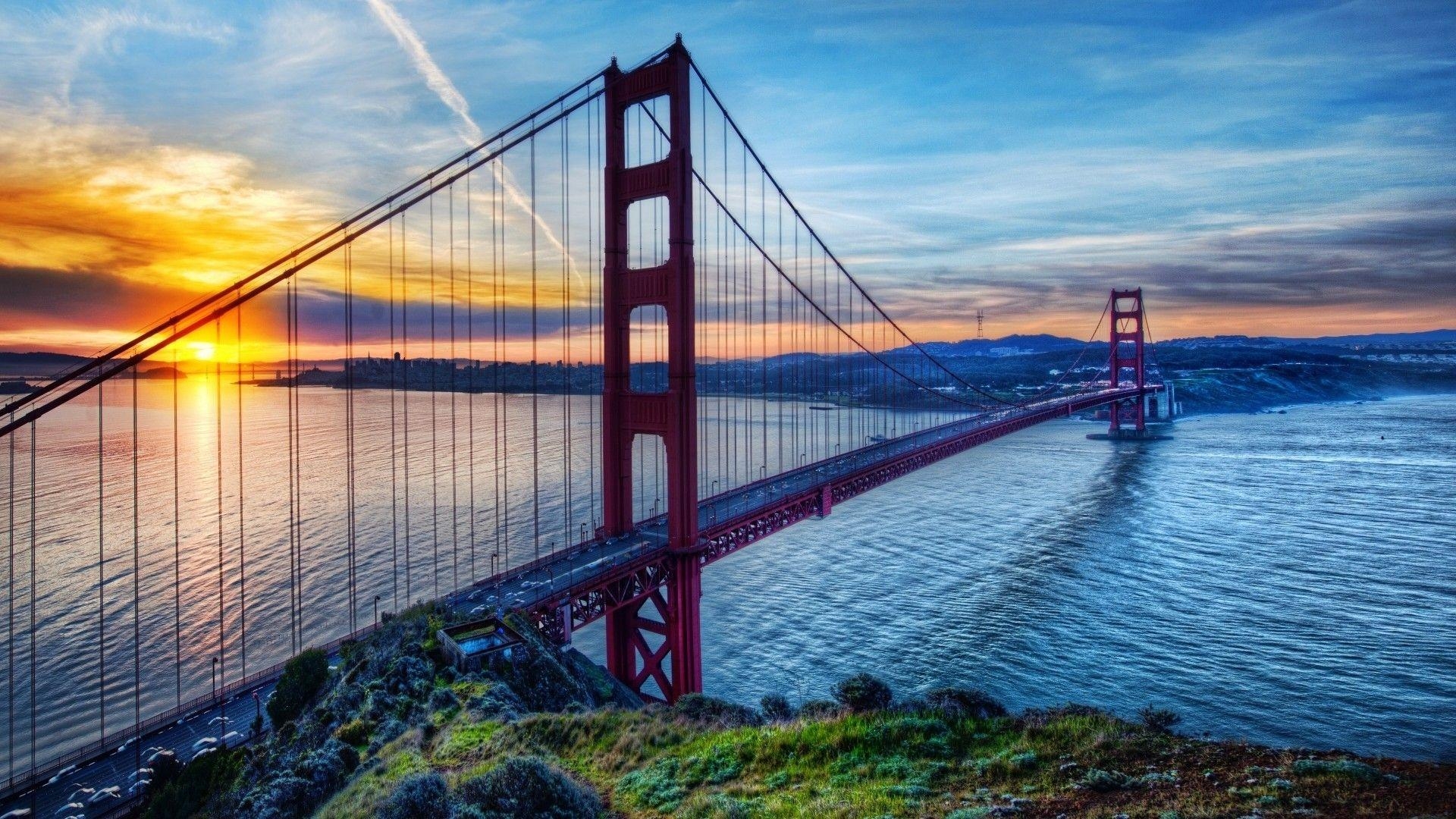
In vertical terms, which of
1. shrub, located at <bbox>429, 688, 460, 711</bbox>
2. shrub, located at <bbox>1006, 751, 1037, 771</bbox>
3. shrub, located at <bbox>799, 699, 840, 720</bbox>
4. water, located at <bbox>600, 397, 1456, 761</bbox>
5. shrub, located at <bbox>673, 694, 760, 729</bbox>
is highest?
shrub, located at <bbox>1006, 751, 1037, 771</bbox>

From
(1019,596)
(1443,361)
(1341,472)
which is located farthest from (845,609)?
(1443,361)

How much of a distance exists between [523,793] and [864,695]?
481 cm

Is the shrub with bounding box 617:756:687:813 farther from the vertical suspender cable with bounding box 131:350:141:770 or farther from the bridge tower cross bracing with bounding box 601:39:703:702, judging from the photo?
the bridge tower cross bracing with bounding box 601:39:703:702

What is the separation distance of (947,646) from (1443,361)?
659 ft

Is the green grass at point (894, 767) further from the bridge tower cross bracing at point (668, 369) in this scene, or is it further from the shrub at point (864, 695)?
the bridge tower cross bracing at point (668, 369)

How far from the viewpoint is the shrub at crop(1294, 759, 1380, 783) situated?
6.67 meters

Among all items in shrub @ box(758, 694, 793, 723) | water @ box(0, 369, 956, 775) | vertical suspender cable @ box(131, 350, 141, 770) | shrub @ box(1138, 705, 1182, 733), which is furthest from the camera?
water @ box(0, 369, 956, 775)

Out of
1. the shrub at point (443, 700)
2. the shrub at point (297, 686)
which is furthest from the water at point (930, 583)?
the shrub at point (443, 700)

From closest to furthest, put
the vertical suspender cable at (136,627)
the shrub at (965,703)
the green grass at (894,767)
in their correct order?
the green grass at (894,767) < the shrub at (965,703) < the vertical suspender cable at (136,627)

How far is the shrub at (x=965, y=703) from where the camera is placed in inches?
370

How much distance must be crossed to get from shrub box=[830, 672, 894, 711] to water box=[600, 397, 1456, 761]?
371 inches

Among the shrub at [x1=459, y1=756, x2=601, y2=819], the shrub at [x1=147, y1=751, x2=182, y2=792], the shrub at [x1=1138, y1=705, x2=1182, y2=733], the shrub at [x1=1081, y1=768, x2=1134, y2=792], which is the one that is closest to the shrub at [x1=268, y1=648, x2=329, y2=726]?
the shrub at [x1=147, y1=751, x2=182, y2=792]

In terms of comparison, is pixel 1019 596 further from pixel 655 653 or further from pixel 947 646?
pixel 655 653

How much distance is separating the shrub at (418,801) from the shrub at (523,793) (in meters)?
0.19
